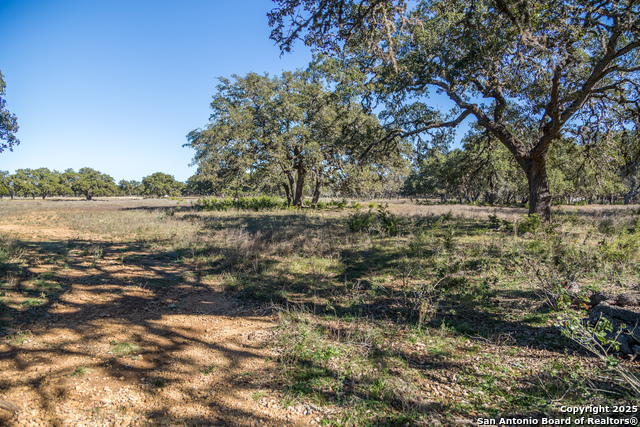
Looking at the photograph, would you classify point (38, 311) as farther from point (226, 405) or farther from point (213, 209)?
point (213, 209)

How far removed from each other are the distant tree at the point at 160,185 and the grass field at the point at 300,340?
116 meters

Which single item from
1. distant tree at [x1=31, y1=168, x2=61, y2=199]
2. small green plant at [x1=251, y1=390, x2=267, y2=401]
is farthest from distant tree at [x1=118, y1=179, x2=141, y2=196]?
small green plant at [x1=251, y1=390, x2=267, y2=401]

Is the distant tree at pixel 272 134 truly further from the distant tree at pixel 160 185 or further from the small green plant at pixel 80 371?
the distant tree at pixel 160 185

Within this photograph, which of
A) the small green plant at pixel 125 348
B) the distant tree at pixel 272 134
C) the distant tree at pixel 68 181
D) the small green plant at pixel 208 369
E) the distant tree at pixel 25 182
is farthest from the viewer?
the distant tree at pixel 68 181

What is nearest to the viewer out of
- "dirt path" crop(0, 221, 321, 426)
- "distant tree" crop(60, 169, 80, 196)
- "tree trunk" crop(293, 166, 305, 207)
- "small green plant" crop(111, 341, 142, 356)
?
"dirt path" crop(0, 221, 321, 426)

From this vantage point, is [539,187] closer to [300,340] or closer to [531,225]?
[531,225]

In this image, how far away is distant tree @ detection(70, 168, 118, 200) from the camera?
295 ft

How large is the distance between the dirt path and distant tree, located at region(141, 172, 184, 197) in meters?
118

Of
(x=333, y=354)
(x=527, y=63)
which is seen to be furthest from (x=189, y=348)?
(x=527, y=63)

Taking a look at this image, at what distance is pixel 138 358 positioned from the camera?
3521 mm

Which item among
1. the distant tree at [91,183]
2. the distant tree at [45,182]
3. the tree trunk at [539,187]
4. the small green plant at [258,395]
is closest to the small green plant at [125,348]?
the small green plant at [258,395]

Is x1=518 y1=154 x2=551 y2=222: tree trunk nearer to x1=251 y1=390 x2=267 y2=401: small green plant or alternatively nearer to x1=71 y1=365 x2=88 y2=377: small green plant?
x1=251 y1=390 x2=267 y2=401: small green plant

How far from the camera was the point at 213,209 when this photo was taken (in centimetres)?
2602

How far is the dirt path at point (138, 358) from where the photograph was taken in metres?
2.66
